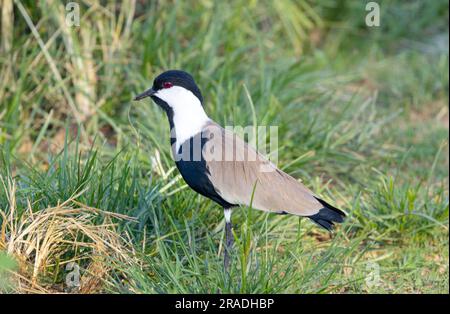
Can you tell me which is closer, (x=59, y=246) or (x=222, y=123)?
(x=59, y=246)

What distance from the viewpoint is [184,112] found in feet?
12.9

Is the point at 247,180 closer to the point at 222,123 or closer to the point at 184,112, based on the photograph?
the point at 184,112

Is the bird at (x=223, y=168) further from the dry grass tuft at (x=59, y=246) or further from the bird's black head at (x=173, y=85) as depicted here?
the dry grass tuft at (x=59, y=246)

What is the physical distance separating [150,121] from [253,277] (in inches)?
74.7

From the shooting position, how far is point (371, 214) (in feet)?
15.1

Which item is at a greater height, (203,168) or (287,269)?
(203,168)

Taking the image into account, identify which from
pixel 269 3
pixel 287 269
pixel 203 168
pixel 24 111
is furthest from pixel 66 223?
pixel 269 3

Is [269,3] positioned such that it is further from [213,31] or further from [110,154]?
[110,154]

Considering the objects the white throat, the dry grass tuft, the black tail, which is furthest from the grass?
the white throat

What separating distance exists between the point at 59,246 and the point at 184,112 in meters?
0.84

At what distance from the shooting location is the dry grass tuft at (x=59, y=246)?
11.7 feet

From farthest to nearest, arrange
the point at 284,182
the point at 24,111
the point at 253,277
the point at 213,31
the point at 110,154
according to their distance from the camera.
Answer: the point at 213,31 < the point at 24,111 < the point at 110,154 < the point at 284,182 < the point at 253,277

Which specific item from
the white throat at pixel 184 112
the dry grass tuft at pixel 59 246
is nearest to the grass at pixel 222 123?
the dry grass tuft at pixel 59 246

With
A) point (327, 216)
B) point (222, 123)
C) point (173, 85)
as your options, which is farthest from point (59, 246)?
point (222, 123)
